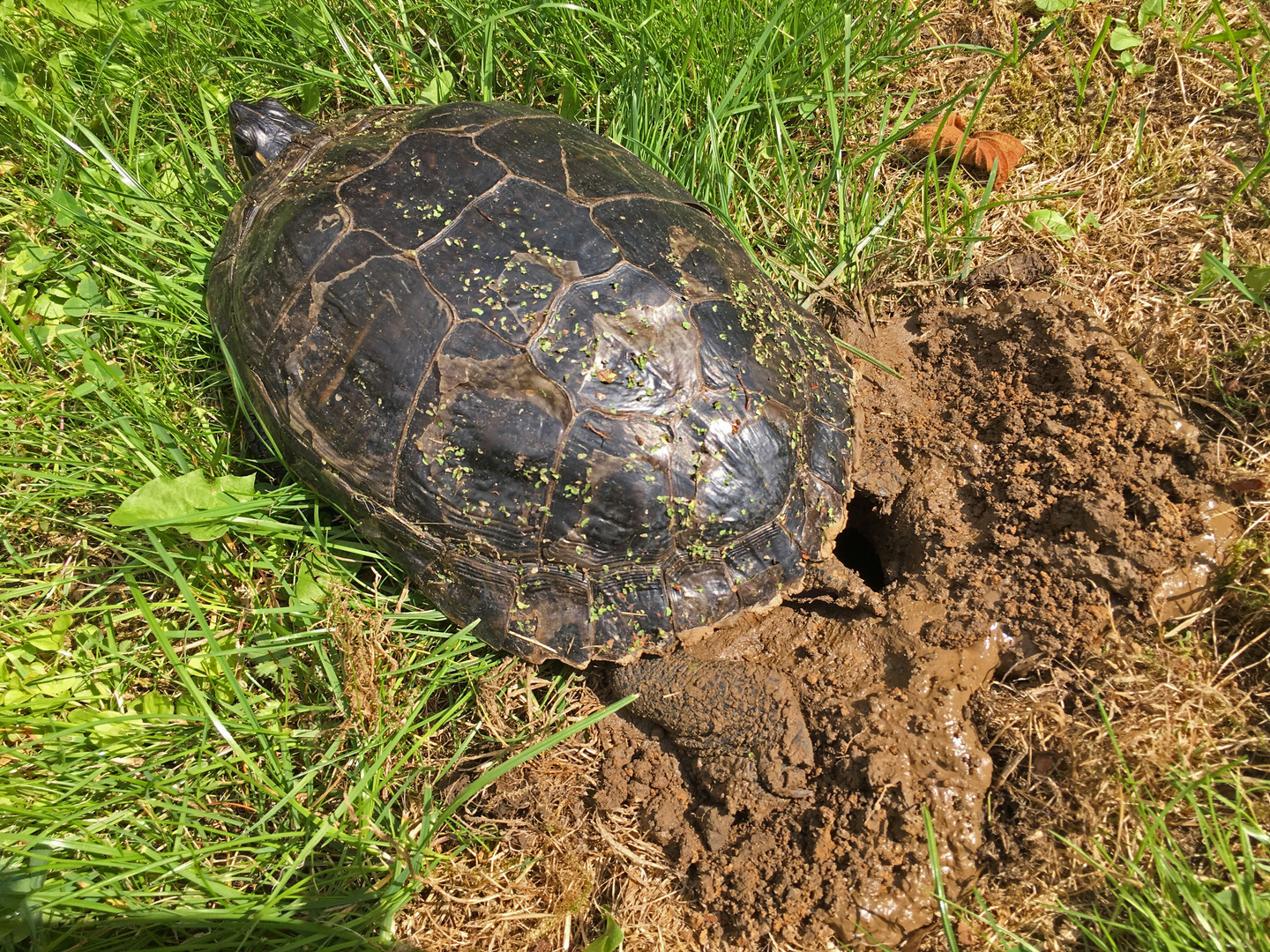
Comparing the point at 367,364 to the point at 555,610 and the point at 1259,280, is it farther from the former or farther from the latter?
the point at 1259,280

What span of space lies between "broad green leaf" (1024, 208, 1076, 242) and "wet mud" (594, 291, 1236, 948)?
0.49m

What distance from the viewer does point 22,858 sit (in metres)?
2.29

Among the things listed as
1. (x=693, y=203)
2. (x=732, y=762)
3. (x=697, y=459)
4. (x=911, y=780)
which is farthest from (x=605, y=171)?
(x=911, y=780)

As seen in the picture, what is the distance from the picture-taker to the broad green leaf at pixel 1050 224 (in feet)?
10.4

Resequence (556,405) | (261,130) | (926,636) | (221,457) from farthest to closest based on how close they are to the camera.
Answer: (261,130)
(221,457)
(926,636)
(556,405)

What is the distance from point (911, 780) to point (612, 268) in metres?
1.88

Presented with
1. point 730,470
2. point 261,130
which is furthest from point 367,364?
point 261,130

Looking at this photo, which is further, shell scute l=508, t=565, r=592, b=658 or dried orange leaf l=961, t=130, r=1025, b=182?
dried orange leaf l=961, t=130, r=1025, b=182

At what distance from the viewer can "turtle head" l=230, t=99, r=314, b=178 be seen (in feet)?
9.96

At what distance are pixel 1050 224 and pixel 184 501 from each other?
12.5 ft

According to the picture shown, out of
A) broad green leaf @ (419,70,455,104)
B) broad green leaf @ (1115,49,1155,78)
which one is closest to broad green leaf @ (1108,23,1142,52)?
broad green leaf @ (1115,49,1155,78)

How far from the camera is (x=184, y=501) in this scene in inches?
105

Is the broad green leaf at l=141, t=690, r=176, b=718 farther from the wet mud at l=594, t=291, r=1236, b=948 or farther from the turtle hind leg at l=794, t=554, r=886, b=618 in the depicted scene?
the turtle hind leg at l=794, t=554, r=886, b=618

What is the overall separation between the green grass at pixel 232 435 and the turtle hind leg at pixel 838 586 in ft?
3.31
